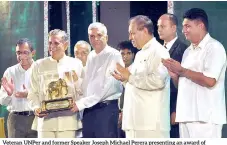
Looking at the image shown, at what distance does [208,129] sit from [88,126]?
0.79 metres

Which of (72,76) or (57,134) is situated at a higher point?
(72,76)

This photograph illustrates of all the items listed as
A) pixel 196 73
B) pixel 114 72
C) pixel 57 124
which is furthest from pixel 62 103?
pixel 196 73

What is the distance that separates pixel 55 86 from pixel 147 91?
0.62m

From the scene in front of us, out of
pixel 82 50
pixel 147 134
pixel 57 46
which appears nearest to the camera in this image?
pixel 147 134

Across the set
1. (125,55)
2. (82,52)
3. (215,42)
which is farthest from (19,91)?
(215,42)

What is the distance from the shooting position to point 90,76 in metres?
3.62

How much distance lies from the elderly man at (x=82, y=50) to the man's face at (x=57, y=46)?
174 mm

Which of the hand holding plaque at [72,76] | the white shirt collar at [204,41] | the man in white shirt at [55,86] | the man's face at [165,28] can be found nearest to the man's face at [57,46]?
the man in white shirt at [55,86]

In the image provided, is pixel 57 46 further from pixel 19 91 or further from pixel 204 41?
pixel 204 41

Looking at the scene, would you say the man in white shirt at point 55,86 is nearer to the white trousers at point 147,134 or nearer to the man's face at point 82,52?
the man's face at point 82,52

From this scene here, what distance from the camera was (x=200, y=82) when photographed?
323 centimetres

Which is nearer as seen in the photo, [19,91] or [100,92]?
[100,92]

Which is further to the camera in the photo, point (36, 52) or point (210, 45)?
point (36, 52)

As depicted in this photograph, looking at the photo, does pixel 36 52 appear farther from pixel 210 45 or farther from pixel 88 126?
pixel 210 45
